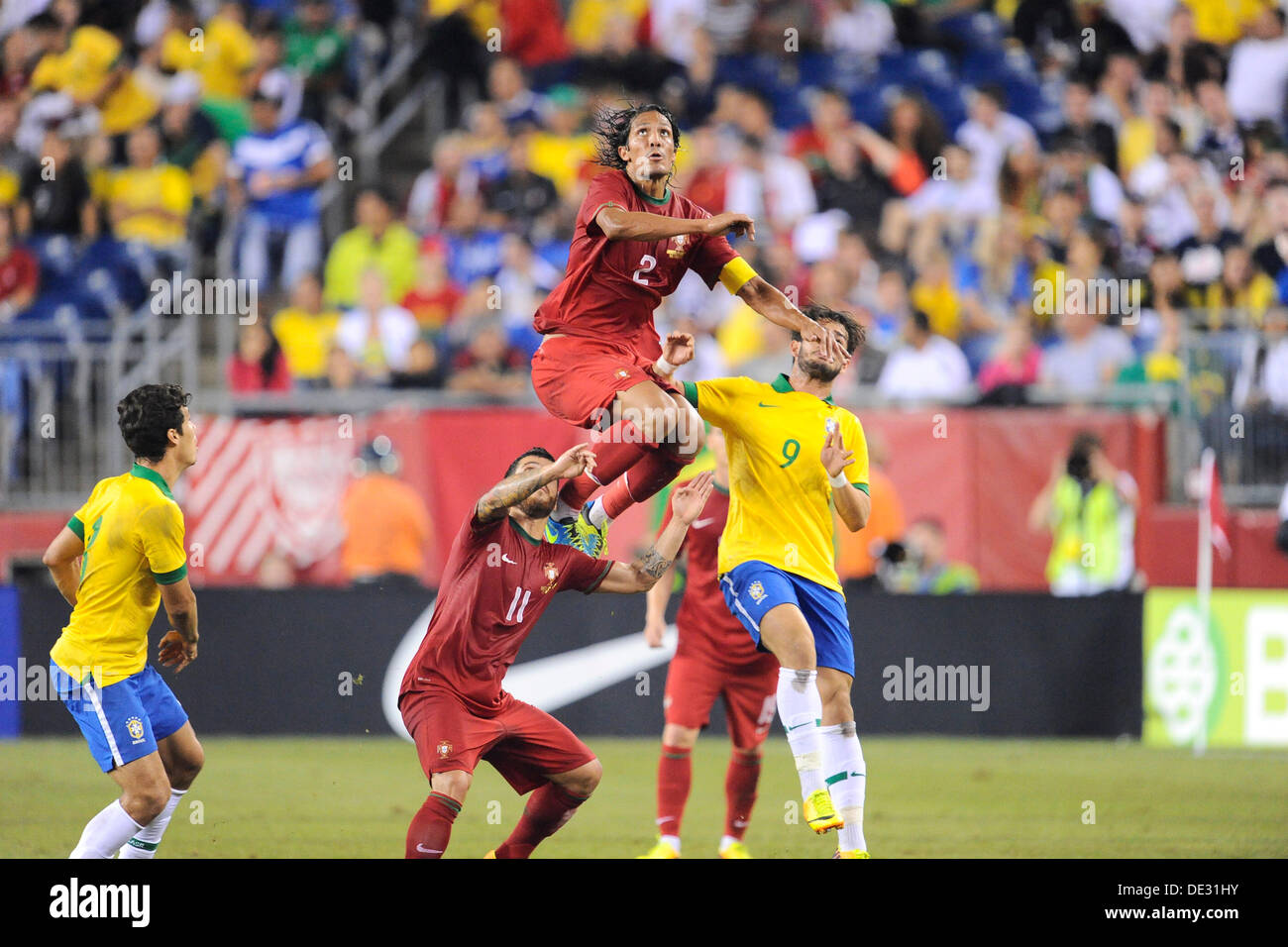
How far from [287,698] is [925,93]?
976 centimetres

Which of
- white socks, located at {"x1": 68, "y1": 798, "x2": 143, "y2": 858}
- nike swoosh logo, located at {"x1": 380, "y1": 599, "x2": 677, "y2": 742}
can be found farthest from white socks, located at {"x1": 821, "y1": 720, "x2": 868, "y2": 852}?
nike swoosh logo, located at {"x1": 380, "y1": 599, "x2": 677, "y2": 742}

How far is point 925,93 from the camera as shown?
18.1 m

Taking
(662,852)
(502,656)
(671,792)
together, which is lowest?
(662,852)

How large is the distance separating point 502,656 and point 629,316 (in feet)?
5.64

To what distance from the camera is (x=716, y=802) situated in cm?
1081

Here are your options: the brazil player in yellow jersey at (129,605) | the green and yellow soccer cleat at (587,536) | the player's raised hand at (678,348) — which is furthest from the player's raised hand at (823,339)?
the brazil player in yellow jersey at (129,605)

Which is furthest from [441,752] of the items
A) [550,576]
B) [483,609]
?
[550,576]

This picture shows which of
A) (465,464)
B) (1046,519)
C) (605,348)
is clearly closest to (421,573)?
(465,464)

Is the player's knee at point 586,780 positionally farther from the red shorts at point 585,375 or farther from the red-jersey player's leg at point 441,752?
the red shorts at point 585,375

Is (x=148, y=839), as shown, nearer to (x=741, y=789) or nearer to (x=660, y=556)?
(x=660, y=556)

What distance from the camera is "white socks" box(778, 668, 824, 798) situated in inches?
295

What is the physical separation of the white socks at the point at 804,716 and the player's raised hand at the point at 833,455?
3.01 ft

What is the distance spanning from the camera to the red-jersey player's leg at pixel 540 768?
7.33m

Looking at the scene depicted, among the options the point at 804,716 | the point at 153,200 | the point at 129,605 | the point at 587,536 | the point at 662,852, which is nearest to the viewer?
the point at 129,605
